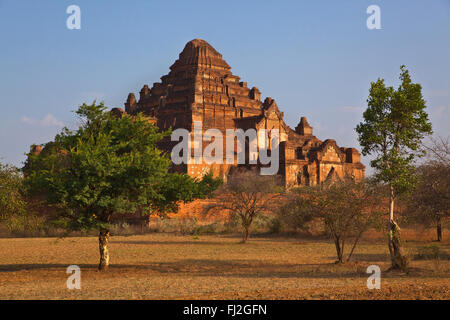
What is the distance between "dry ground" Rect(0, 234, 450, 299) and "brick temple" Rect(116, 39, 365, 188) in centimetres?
2138

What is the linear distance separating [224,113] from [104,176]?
4249 cm

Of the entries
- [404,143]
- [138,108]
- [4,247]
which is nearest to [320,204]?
[404,143]

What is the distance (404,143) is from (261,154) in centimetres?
3706

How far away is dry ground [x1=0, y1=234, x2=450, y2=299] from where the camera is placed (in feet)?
44.4

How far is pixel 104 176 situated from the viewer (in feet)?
58.9

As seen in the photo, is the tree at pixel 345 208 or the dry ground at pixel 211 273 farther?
the tree at pixel 345 208

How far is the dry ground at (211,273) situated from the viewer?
13531mm

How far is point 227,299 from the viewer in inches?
492

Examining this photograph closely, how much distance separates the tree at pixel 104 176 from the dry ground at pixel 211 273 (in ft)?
7.63
